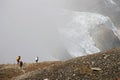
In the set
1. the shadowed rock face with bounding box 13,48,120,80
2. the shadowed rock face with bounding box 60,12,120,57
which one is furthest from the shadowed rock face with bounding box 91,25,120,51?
the shadowed rock face with bounding box 13,48,120,80

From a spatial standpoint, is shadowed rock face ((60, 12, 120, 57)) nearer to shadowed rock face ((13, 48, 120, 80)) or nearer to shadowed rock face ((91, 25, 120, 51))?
shadowed rock face ((91, 25, 120, 51))

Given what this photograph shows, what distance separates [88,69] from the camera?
113 ft

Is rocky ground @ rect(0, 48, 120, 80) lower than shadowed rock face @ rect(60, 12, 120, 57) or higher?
lower

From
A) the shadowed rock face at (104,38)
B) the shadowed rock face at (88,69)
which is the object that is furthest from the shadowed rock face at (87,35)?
the shadowed rock face at (88,69)

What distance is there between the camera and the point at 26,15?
161 meters

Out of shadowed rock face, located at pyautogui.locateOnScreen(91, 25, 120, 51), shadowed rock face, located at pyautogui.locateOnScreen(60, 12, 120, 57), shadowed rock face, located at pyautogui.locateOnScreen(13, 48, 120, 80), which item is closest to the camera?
shadowed rock face, located at pyautogui.locateOnScreen(13, 48, 120, 80)

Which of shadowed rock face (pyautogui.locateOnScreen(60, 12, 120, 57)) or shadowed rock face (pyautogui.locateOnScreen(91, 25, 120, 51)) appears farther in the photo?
shadowed rock face (pyautogui.locateOnScreen(91, 25, 120, 51))

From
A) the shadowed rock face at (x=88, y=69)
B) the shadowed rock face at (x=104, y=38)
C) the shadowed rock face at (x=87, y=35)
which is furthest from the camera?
the shadowed rock face at (x=104, y=38)

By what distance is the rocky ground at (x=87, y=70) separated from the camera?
109 feet

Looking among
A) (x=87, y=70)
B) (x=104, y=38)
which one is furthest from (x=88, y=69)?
(x=104, y=38)

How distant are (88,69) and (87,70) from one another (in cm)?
20

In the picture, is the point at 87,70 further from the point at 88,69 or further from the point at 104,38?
the point at 104,38

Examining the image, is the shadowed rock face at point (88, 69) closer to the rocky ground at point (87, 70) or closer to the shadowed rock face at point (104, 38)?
the rocky ground at point (87, 70)

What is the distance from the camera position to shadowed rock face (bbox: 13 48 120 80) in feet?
109
